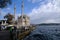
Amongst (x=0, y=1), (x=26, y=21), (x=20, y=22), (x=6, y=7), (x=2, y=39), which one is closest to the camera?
(x=2, y=39)

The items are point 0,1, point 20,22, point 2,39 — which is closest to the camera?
point 2,39

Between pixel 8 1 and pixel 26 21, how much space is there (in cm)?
3986

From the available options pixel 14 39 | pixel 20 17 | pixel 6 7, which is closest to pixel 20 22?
pixel 20 17

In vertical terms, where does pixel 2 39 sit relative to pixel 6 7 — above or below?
below

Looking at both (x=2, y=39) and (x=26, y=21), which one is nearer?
(x=2, y=39)

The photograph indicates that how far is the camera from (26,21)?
84562 millimetres

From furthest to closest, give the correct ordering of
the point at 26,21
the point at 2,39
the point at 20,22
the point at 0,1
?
the point at 26,21
the point at 20,22
the point at 0,1
the point at 2,39

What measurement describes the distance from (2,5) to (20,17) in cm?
3139

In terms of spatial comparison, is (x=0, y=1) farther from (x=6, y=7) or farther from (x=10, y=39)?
(x=10, y=39)

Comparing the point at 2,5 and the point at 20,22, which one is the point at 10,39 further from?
the point at 20,22

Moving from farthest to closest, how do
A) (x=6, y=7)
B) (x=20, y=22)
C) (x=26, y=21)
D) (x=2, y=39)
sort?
(x=26, y=21) < (x=20, y=22) < (x=6, y=7) < (x=2, y=39)

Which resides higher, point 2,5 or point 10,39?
point 2,5

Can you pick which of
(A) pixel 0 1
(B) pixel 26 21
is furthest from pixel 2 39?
(B) pixel 26 21

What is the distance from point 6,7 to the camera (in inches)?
1845
